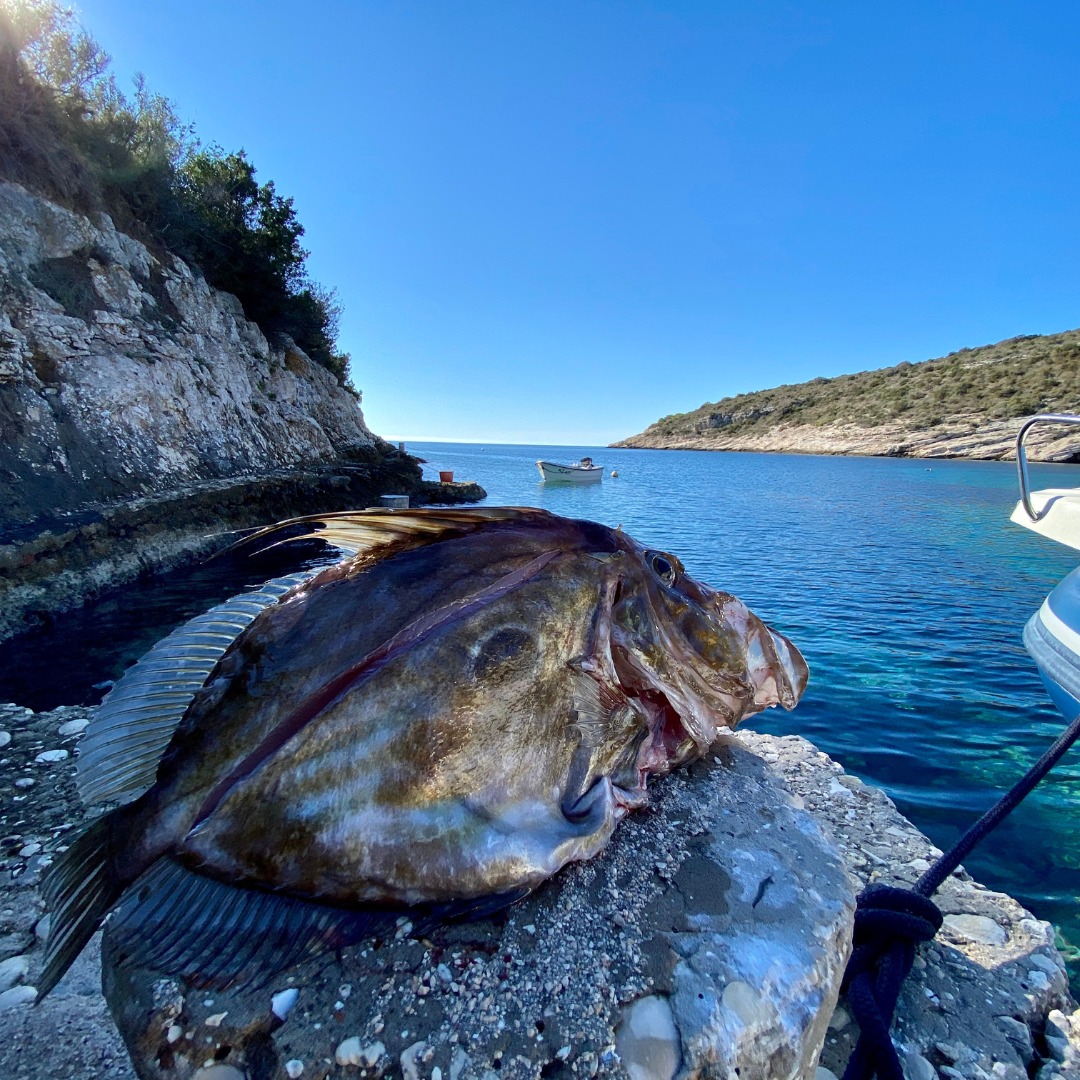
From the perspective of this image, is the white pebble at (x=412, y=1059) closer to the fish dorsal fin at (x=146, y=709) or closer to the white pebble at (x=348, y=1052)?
the white pebble at (x=348, y=1052)

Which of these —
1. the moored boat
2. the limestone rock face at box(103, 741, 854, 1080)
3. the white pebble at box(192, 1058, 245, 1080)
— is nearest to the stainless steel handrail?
the moored boat

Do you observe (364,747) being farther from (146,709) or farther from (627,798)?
(627,798)

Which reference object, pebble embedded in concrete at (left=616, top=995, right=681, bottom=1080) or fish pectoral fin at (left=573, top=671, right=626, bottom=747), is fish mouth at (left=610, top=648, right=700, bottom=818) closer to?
fish pectoral fin at (left=573, top=671, right=626, bottom=747)

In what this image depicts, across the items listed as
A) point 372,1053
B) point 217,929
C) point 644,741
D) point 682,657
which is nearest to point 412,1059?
point 372,1053

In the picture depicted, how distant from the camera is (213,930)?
1.50m

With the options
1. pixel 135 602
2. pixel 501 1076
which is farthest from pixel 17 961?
pixel 135 602

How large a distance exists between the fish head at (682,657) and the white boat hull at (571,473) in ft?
144

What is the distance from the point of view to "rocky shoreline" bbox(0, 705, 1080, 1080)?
58.2 inches

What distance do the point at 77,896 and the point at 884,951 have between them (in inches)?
102

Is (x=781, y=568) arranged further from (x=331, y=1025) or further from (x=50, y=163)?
(x=50, y=163)

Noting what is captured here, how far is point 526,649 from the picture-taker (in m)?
1.83

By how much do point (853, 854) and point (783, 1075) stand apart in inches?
68.9

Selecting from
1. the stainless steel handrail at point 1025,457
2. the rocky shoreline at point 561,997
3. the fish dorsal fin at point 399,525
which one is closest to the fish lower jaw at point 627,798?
the rocky shoreline at point 561,997

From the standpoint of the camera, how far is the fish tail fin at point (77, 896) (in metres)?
1.33
